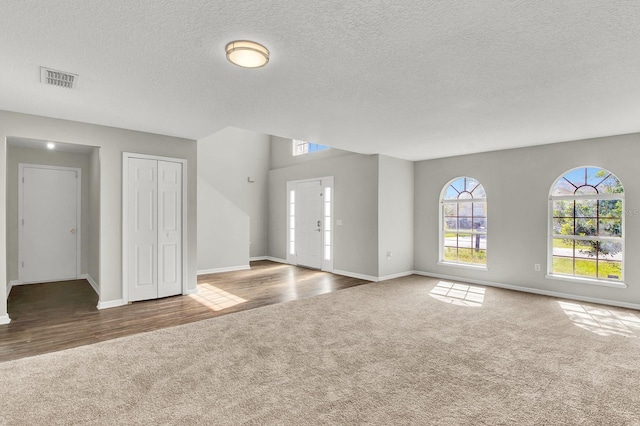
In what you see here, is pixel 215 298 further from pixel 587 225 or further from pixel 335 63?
pixel 587 225

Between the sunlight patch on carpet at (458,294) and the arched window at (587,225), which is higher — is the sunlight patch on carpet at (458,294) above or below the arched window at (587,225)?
below

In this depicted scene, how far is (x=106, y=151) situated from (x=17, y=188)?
253cm

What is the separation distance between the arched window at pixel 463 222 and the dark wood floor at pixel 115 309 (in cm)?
196

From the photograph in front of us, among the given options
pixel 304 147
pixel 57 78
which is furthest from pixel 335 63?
pixel 304 147

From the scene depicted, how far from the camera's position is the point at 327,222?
7160 mm

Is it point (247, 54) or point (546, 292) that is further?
point (546, 292)

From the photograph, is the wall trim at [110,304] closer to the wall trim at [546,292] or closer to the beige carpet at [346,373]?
the beige carpet at [346,373]

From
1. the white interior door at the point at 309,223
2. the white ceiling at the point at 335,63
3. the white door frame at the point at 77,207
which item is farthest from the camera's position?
the white interior door at the point at 309,223

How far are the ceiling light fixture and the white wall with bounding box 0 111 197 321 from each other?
9.52ft

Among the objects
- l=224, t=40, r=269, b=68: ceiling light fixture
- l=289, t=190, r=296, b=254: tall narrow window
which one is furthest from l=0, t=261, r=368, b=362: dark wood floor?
l=224, t=40, r=269, b=68: ceiling light fixture

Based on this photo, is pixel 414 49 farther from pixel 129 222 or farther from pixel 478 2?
pixel 129 222

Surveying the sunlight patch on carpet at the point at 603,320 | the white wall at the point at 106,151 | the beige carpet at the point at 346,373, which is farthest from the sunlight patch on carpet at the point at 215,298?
the sunlight patch on carpet at the point at 603,320

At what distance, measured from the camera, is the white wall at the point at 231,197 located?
23.1 feet

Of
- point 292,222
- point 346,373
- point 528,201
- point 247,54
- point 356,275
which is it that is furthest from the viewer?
point 292,222
